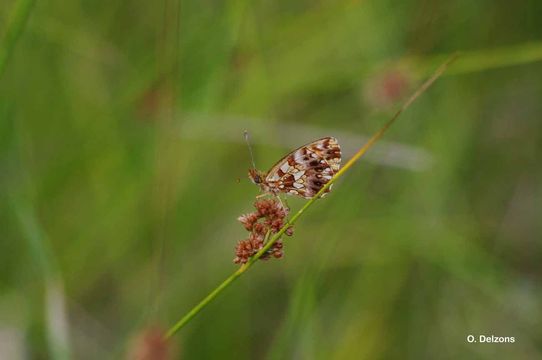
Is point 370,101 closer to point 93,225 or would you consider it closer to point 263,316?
point 263,316

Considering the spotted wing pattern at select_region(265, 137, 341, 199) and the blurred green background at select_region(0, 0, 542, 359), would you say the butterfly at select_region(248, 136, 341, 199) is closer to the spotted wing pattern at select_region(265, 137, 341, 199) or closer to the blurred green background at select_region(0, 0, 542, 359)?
the spotted wing pattern at select_region(265, 137, 341, 199)

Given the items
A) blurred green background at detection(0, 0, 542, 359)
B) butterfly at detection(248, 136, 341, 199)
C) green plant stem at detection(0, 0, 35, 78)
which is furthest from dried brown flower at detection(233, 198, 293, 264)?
blurred green background at detection(0, 0, 542, 359)

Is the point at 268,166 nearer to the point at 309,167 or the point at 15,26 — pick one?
the point at 309,167

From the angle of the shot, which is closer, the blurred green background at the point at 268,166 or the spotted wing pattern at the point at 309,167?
the spotted wing pattern at the point at 309,167

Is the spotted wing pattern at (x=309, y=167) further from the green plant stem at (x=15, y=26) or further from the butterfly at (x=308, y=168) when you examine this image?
the green plant stem at (x=15, y=26)

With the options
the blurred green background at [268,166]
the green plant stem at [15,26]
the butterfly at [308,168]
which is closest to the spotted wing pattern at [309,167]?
the butterfly at [308,168]

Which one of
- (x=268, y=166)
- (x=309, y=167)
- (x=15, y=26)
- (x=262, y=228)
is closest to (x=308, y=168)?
(x=309, y=167)
